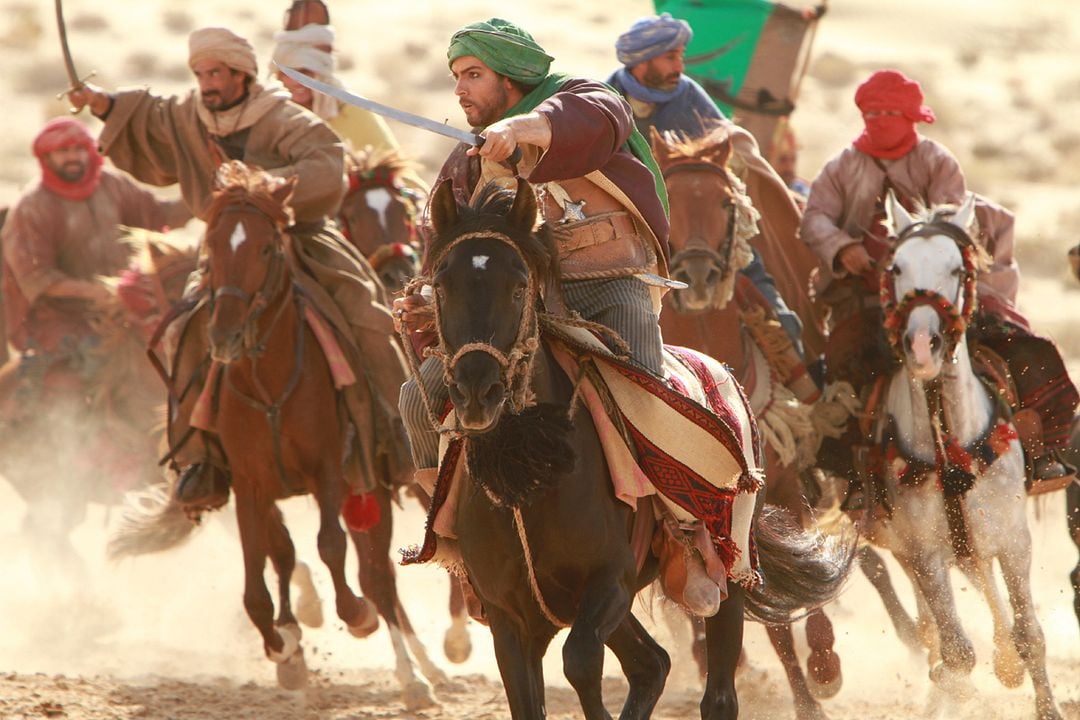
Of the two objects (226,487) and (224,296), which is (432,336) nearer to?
(224,296)

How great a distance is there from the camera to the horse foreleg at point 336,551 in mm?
9844

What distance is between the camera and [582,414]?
6.19 m

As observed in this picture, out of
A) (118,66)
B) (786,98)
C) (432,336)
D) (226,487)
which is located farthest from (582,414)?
(118,66)

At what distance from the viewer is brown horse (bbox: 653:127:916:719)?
361 inches

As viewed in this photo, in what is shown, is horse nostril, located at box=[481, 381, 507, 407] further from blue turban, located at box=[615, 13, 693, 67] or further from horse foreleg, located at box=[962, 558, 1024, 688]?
blue turban, located at box=[615, 13, 693, 67]

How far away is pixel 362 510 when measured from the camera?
10.4m

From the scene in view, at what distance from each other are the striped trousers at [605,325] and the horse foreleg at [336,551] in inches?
130

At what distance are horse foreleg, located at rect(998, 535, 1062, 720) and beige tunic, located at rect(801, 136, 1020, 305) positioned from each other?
4.92ft

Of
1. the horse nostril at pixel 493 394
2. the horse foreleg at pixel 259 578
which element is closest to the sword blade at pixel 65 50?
the horse foreleg at pixel 259 578

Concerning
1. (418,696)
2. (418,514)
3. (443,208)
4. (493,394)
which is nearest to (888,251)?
(418,696)

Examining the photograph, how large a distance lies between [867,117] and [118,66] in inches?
1125

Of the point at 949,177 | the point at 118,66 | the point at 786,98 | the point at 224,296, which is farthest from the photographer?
the point at 118,66

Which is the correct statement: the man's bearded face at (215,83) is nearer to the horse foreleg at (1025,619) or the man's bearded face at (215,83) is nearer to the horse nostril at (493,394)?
the horse foreleg at (1025,619)

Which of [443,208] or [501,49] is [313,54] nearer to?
[501,49]
